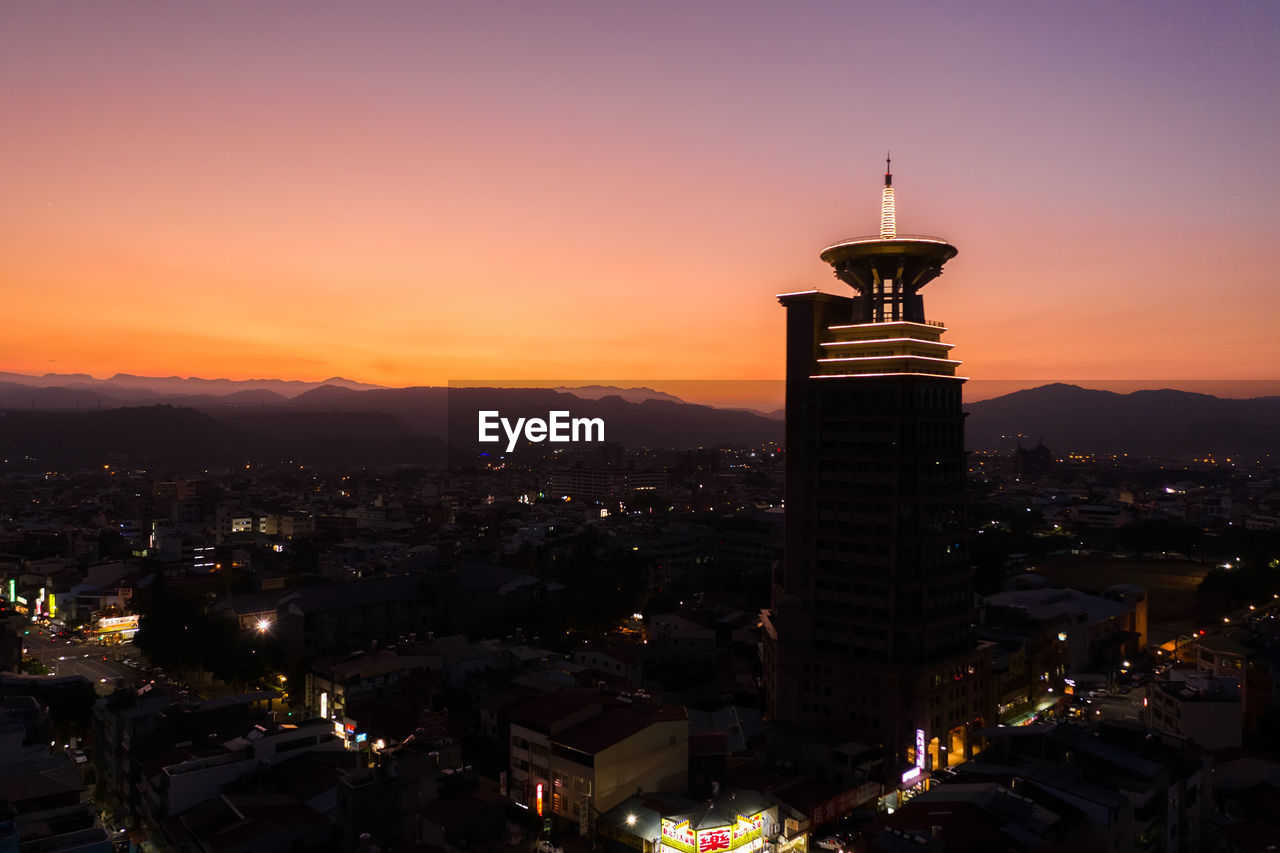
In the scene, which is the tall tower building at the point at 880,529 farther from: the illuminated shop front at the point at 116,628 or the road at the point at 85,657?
the illuminated shop front at the point at 116,628

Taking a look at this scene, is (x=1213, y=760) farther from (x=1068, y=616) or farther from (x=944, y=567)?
(x=1068, y=616)

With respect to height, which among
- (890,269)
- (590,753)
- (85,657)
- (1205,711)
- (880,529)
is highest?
(890,269)

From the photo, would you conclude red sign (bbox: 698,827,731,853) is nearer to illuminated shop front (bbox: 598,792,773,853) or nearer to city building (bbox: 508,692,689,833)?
illuminated shop front (bbox: 598,792,773,853)

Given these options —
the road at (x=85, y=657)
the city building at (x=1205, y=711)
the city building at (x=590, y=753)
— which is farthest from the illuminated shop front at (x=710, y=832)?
the road at (x=85, y=657)

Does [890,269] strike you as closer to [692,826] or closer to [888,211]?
[888,211]

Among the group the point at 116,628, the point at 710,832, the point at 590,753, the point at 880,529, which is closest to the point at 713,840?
the point at 710,832

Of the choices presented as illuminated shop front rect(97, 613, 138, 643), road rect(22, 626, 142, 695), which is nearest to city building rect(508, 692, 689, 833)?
road rect(22, 626, 142, 695)
